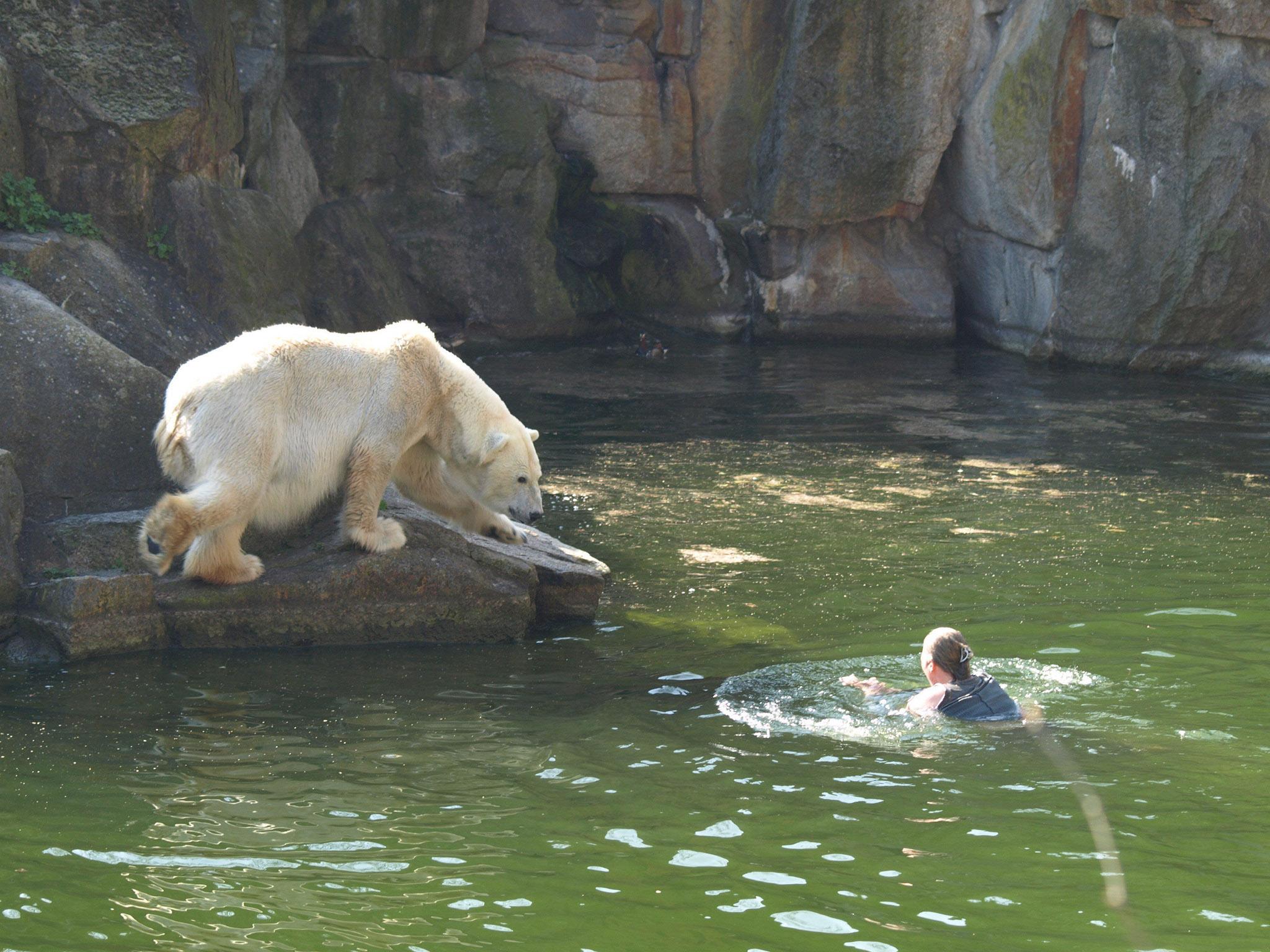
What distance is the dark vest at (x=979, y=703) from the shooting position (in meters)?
5.62

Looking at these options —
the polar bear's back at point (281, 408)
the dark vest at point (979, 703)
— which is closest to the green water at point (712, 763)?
the dark vest at point (979, 703)

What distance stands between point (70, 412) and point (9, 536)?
899 millimetres

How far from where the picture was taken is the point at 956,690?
5.68 meters

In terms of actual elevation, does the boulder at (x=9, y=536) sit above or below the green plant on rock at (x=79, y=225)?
below

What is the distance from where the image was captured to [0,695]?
5.89 m

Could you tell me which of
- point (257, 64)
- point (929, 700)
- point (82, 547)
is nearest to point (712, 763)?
point (929, 700)

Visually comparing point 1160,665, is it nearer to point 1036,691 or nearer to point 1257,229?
point 1036,691

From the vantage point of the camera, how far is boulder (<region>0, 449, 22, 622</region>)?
21.4ft

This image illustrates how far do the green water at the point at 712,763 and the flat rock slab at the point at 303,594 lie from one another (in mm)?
156

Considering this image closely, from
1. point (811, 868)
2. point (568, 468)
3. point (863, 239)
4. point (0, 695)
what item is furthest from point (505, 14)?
point (811, 868)

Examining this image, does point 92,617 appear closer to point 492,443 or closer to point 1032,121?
point 492,443

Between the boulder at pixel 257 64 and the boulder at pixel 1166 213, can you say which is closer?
the boulder at pixel 257 64

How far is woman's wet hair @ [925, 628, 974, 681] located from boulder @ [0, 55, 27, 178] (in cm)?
651

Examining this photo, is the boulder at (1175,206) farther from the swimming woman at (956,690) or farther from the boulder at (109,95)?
the swimming woman at (956,690)
